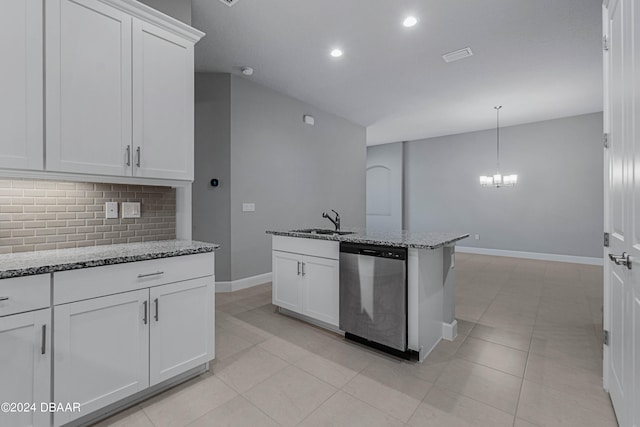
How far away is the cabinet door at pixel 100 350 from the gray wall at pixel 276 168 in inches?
Result: 94.2

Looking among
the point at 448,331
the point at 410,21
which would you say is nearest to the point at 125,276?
the point at 448,331

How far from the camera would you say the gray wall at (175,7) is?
7.65ft

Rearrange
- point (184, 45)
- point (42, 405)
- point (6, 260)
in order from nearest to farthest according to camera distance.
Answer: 1. point (42, 405)
2. point (6, 260)
3. point (184, 45)

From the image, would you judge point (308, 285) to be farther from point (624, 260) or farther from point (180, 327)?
point (624, 260)

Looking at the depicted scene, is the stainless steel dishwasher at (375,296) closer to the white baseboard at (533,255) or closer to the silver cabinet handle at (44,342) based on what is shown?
the silver cabinet handle at (44,342)

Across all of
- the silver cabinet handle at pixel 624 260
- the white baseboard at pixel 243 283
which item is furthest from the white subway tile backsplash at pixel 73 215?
the silver cabinet handle at pixel 624 260

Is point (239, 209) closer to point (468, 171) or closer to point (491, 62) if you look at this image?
point (491, 62)

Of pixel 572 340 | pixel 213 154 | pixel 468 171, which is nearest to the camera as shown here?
pixel 572 340

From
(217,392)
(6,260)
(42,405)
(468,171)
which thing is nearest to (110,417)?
(42,405)

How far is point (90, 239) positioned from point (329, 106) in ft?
14.3

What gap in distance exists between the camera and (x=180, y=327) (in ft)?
6.14

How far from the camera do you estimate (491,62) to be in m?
3.72

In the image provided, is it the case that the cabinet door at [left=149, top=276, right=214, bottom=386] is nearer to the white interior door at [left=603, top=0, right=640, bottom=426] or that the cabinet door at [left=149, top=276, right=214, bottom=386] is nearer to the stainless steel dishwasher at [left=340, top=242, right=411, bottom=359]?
the stainless steel dishwasher at [left=340, top=242, right=411, bottom=359]

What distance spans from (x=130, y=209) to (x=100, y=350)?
1018mm
